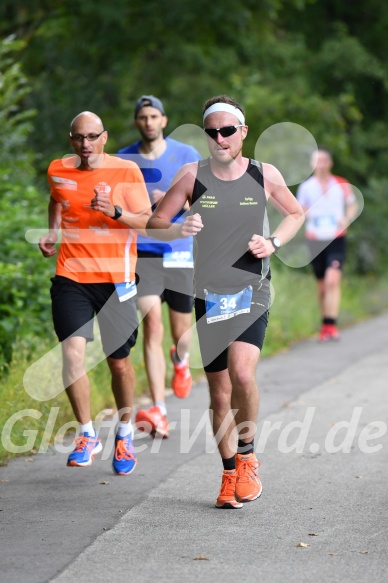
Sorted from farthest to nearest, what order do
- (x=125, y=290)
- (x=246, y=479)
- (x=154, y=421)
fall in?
(x=154, y=421), (x=125, y=290), (x=246, y=479)

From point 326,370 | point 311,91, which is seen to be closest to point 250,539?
point 326,370

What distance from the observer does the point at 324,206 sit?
15656mm

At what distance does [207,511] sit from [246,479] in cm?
29

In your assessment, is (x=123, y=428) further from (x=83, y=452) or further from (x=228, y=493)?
(x=228, y=493)

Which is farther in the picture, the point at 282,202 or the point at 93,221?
the point at 93,221

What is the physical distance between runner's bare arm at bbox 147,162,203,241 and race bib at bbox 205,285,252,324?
0.40m

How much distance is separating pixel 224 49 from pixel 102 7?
9.43 ft

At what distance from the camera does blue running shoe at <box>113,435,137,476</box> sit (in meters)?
7.77

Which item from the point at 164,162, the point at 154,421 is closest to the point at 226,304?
the point at 154,421

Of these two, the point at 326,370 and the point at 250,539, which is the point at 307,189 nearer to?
the point at 326,370

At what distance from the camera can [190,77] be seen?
21.1 metres

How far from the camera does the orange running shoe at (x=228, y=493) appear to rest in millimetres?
6777

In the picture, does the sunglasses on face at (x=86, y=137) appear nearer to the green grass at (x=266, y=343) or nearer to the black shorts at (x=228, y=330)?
the black shorts at (x=228, y=330)

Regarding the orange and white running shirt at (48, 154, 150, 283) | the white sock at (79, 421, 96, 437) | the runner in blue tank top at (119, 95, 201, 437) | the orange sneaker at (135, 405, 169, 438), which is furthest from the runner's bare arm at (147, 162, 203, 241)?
the orange sneaker at (135, 405, 169, 438)
